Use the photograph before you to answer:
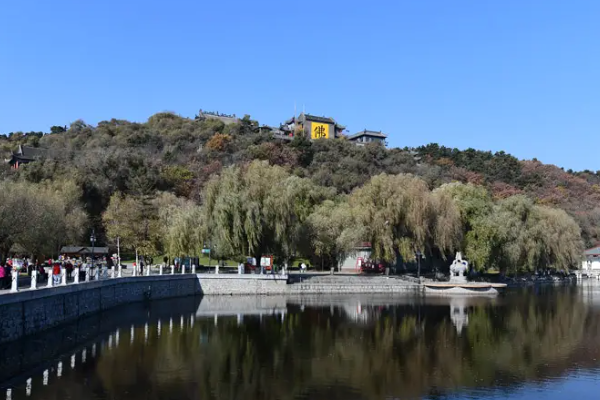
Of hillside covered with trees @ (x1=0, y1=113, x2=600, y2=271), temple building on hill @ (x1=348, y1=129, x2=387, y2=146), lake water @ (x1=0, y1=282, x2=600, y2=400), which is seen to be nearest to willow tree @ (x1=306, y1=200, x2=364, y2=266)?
hillside covered with trees @ (x1=0, y1=113, x2=600, y2=271)

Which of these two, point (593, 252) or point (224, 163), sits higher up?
point (224, 163)

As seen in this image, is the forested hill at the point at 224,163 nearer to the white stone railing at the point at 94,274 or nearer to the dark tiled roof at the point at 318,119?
the dark tiled roof at the point at 318,119

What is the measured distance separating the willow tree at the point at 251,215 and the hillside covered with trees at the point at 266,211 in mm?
81

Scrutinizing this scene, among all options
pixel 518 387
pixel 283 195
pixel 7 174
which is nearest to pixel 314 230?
pixel 283 195

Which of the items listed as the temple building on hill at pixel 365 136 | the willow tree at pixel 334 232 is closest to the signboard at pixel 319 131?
the temple building on hill at pixel 365 136

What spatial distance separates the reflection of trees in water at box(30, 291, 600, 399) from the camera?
579 inches

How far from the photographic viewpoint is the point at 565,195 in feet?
298

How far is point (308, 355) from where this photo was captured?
1892 centimetres

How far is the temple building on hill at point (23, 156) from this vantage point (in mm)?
70312

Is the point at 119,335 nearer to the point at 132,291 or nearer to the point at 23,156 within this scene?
the point at 132,291

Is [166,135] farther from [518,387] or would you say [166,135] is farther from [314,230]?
[518,387]

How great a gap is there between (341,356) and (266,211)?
21.3m

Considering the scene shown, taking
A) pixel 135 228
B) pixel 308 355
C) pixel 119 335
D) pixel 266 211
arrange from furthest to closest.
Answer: pixel 135 228 → pixel 266 211 → pixel 119 335 → pixel 308 355

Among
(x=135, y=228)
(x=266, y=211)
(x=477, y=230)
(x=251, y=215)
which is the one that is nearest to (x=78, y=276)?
(x=251, y=215)
